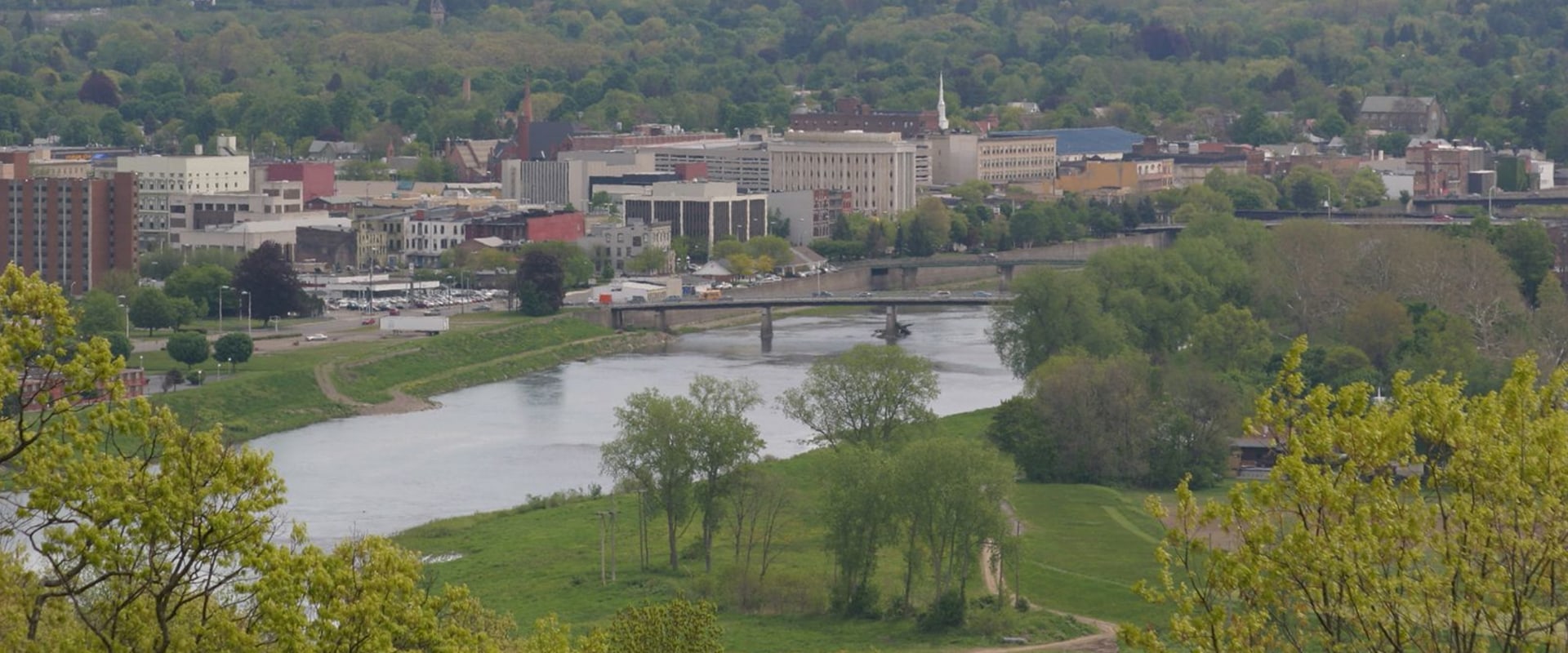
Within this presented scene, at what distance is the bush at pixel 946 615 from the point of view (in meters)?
20.8

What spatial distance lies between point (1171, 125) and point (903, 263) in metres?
31.8

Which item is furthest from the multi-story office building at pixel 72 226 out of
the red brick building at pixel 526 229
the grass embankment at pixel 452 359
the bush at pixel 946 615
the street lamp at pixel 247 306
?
the bush at pixel 946 615

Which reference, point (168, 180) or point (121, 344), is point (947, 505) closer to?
point (121, 344)

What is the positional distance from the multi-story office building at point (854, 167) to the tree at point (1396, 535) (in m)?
54.2

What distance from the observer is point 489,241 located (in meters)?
52.2

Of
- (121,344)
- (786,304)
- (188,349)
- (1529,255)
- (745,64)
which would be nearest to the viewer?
(121,344)

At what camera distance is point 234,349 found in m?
36.2

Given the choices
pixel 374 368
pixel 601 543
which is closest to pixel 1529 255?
pixel 374 368

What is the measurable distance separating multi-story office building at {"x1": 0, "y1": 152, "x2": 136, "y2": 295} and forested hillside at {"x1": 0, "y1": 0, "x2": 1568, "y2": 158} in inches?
1050

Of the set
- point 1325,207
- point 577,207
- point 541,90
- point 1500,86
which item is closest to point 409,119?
point 541,90

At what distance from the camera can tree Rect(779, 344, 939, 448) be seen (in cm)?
2719

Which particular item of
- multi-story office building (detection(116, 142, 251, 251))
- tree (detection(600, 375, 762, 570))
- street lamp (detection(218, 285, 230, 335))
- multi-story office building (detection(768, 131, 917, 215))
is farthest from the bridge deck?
tree (detection(600, 375, 762, 570))

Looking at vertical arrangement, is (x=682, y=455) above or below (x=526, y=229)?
below

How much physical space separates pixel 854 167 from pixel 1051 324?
1115 inches
